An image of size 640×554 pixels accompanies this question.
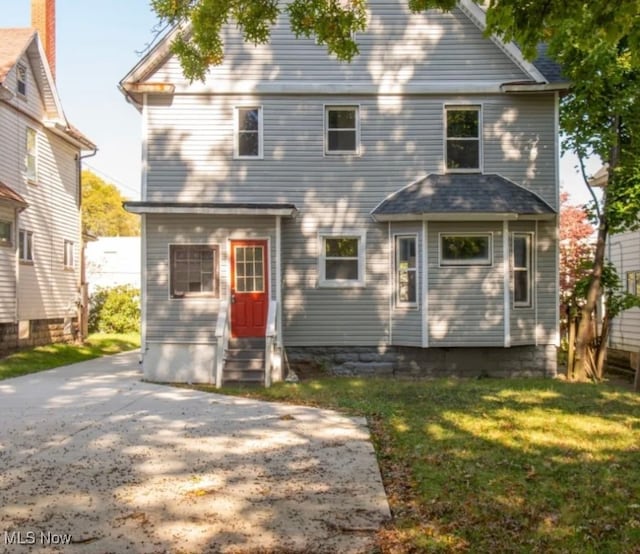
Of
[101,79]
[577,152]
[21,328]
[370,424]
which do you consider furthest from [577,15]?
[21,328]

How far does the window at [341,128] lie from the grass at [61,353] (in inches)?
334

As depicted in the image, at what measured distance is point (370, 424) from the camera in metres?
9.76

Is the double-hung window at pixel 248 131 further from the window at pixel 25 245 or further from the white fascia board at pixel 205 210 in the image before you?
the window at pixel 25 245

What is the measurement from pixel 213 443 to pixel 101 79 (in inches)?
412

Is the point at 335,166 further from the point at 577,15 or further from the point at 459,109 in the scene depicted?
the point at 577,15

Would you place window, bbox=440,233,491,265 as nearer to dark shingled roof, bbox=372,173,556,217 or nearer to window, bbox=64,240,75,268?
dark shingled roof, bbox=372,173,556,217

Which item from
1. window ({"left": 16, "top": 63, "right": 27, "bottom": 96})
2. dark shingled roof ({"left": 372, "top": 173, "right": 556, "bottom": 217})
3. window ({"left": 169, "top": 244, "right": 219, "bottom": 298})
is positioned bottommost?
window ({"left": 169, "top": 244, "right": 219, "bottom": 298})

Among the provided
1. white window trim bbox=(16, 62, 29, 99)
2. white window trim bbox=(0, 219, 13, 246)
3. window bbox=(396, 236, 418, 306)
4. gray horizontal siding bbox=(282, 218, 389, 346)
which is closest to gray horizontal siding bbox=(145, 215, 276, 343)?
gray horizontal siding bbox=(282, 218, 389, 346)

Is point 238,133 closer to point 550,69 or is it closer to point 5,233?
point 550,69

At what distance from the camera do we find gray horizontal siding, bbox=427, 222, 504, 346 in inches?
611

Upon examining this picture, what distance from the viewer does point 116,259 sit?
3994 cm

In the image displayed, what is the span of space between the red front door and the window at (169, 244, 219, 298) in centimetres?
43

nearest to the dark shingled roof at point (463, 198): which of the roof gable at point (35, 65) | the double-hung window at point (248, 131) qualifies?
the double-hung window at point (248, 131)

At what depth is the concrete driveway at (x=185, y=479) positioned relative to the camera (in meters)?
5.16
